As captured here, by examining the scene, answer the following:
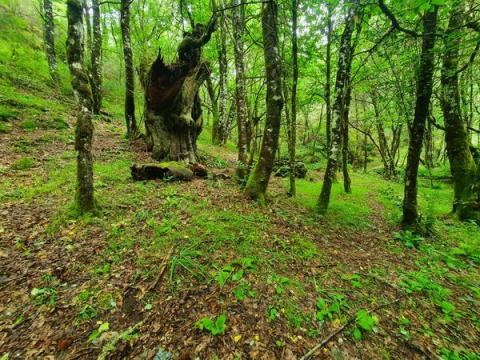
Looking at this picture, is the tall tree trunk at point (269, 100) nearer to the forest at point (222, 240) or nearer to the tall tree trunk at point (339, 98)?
the forest at point (222, 240)

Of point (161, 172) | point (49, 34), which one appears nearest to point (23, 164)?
point (161, 172)

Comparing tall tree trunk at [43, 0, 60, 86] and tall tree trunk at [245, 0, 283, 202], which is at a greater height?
tall tree trunk at [43, 0, 60, 86]

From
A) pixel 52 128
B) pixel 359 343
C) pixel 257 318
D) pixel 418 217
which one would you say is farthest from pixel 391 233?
pixel 52 128

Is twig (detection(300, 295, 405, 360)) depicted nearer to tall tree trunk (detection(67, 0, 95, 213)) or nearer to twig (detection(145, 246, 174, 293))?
twig (detection(145, 246, 174, 293))

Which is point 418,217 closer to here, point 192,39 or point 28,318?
point 28,318

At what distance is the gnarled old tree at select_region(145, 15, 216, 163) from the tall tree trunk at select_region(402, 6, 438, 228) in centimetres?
638

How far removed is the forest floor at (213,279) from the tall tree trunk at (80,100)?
684mm

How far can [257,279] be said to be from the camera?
3.87 meters

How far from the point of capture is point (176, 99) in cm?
889

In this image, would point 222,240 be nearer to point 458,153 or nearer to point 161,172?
point 161,172

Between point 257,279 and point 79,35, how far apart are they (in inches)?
222

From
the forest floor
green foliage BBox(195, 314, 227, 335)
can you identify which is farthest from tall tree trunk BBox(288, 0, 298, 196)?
green foliage BBox(195, 314, 227, 335)

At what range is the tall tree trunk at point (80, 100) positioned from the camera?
14.3 feet

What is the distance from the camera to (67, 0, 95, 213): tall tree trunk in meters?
4.35
